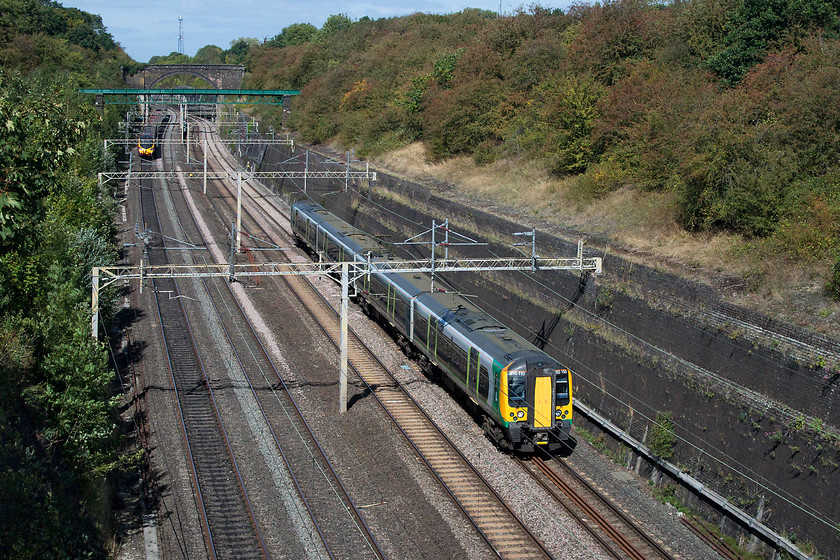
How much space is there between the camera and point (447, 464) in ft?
60.0

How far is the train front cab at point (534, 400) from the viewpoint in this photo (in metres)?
18.1

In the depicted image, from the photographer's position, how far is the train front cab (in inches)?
711

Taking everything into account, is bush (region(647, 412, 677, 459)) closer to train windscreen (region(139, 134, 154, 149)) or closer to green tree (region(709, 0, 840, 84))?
green tree (region(709, 0, 840, 84))

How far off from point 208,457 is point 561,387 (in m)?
9.03

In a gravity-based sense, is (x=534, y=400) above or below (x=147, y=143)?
below

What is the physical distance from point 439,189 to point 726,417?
2415cm

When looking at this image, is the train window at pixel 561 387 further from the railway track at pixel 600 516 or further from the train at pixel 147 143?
the train at pixel 147 143

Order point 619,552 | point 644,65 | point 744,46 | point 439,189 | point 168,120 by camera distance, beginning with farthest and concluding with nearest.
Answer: point 168,120
point 439,189
point 644,65
point 744,46
point 619,552

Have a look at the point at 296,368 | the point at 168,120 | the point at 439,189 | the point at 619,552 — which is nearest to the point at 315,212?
the point at 439,189

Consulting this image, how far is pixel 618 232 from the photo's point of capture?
25.4m

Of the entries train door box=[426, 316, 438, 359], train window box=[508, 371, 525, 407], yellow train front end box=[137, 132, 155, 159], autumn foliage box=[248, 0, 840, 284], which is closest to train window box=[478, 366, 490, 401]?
train window box=[508, 371, 525, 407]

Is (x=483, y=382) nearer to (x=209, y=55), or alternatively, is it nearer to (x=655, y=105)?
(x=655, y=105)

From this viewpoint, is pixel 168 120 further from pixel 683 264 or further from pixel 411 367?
pixel 683 264

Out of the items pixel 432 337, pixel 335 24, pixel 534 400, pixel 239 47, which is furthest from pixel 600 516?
pixel 239 47
